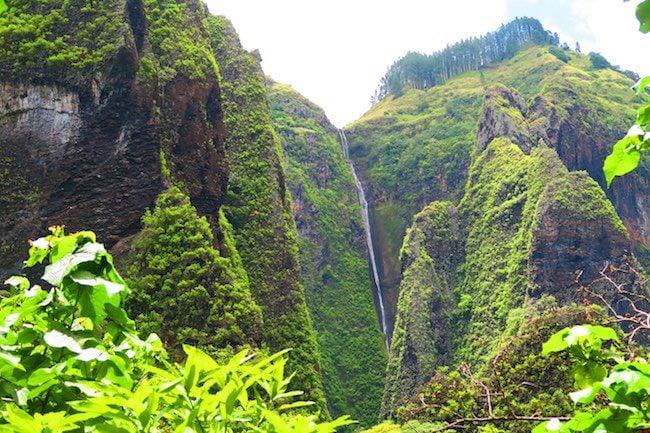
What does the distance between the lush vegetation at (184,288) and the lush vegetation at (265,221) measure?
5.46 m

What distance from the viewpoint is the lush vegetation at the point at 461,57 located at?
9294cm

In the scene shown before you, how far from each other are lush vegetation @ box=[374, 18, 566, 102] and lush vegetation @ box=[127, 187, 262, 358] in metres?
77.7

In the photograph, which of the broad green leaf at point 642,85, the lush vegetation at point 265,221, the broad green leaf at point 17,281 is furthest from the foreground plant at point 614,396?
the lush vegetation at point 265,221

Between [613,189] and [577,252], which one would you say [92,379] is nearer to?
[577,252]

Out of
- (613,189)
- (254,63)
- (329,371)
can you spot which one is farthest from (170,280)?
(613,189)

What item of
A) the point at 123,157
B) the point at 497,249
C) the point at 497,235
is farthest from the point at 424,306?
the point at 123,157

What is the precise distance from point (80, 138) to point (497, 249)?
1230 inches

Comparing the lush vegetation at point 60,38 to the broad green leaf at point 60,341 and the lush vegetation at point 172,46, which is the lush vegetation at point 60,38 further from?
the broad green leaf at point 60,341

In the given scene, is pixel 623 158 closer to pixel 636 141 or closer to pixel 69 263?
pixel 636 141

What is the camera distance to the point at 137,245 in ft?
56.2

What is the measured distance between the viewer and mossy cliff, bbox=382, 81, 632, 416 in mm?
32375

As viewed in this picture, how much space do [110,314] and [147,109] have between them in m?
17.6

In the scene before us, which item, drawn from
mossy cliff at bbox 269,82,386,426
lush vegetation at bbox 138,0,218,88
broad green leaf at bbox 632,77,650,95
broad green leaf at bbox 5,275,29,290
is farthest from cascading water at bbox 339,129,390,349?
broad green leaf at bbox 632,77,650,95

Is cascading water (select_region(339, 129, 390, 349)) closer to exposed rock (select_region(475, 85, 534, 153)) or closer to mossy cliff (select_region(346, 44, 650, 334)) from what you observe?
mossy cliff (select_region(346, 44, 650, 334))
